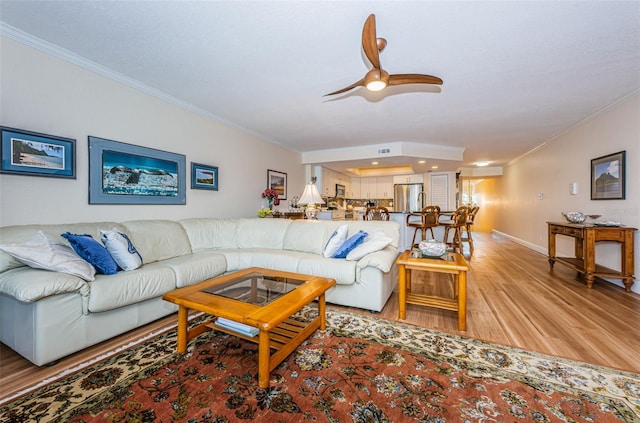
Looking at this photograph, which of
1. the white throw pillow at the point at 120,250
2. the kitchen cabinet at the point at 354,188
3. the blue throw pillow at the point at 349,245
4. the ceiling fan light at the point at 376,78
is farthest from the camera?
the kitchen cabinet at the point at 354,188

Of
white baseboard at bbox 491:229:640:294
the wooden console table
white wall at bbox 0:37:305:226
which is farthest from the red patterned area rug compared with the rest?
white baseboard at bbox 491:229:640:294

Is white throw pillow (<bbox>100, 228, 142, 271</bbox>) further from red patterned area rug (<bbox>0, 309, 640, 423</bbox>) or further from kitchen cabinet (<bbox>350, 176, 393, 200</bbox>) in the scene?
kitchen cabinet (<bbox>350, 176, 393, 200</bbox>)

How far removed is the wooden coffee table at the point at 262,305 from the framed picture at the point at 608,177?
4.02 metres

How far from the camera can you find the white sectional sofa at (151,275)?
167 cm

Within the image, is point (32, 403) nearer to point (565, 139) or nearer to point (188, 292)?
point (188, 292)

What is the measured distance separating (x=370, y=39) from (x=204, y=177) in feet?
9.90

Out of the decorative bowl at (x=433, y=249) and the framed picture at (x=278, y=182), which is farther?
the framed picture at (x=278, y=182)

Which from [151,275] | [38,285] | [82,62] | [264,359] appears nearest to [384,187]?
[151,275]

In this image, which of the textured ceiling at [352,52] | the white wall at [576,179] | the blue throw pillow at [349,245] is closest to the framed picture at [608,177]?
the white wall at [576,179]

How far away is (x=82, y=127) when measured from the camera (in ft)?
8.40

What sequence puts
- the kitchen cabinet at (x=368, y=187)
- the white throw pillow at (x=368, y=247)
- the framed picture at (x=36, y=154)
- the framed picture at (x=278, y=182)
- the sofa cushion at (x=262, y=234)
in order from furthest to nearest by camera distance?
the kitchen cabinet at (x=368, y=187), the framed picture at (x=278, y=182), the sofa cushion at (x=262, y=234), the white throw pillow at (x=368, y=247), the framed picture at (x=36, y=154)

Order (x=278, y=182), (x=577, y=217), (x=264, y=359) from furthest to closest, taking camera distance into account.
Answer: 1. (x=278, y=182)
2. (x=577, y=217)
3. (x=264, y=359)

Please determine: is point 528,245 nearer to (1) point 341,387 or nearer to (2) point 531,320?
(2) point 531,320

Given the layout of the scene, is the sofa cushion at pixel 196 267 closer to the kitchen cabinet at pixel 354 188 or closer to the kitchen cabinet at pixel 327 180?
the kitchen cabinet at pixel 327 180
